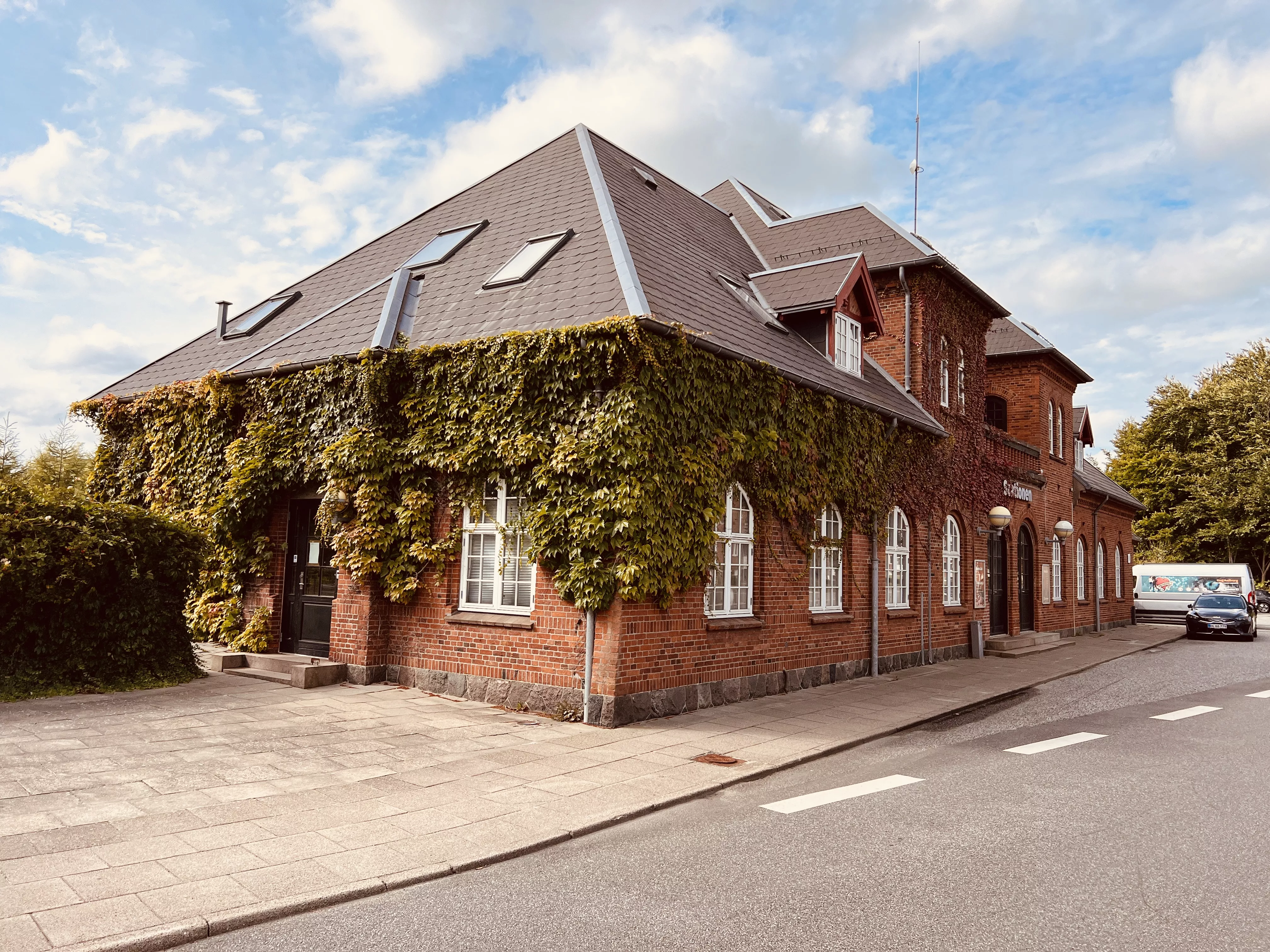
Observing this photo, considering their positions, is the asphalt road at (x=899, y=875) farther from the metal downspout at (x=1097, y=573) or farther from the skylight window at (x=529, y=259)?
the metal downspout at (x=1097, y=573)

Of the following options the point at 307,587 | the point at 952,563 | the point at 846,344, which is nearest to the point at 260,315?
the point at 307,587

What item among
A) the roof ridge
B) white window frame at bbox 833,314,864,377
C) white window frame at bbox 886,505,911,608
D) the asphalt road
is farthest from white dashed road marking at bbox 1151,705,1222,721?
the roof ridge

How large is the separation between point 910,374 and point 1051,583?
10547 mm

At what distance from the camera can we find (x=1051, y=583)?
24031 millimetres

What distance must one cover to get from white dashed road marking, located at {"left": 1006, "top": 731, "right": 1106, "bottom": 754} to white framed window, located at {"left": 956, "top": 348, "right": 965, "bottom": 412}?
10060mm

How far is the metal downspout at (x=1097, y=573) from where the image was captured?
27.9 meters

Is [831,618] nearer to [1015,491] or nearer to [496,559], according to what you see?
[496,559]

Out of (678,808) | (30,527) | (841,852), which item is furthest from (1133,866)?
(30,527)

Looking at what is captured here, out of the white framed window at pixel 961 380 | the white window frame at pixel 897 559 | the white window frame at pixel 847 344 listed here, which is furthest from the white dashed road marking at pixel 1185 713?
the white framed window at pixel 961 380

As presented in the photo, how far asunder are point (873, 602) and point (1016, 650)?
21.6 ft

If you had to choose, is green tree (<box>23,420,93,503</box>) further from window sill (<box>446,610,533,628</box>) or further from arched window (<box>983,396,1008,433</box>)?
arched window (<box>983,396,1008,433</box>)

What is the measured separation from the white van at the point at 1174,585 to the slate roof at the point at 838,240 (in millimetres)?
19233

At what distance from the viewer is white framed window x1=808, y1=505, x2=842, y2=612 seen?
13.3 metres

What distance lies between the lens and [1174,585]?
33.9m
